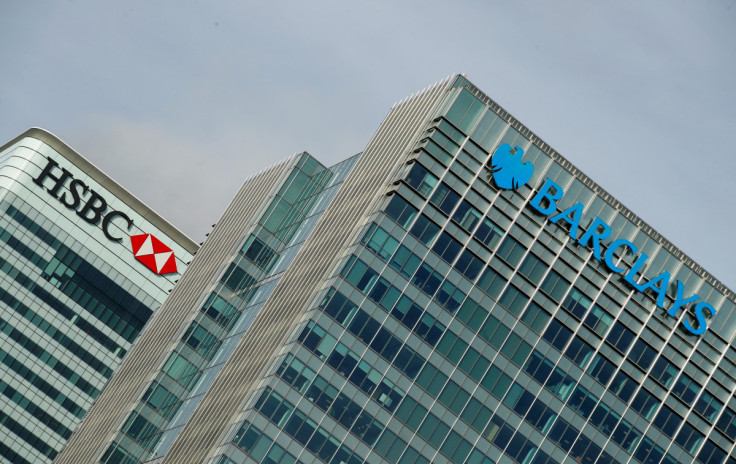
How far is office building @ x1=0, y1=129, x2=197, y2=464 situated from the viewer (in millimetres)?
151250

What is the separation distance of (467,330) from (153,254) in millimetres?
78000

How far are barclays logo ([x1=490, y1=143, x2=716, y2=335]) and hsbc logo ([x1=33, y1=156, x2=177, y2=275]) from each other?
77725 mm

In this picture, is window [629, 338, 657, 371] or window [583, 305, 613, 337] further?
window [629, 338, 657, 371]

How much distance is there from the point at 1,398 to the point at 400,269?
79.0 metres

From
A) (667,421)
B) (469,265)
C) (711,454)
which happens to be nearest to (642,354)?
(667,421)

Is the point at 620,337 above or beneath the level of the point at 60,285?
above

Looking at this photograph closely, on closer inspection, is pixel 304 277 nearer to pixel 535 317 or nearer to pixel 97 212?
pixel 535 317

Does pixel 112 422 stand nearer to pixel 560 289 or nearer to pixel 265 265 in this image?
pixel 265 265

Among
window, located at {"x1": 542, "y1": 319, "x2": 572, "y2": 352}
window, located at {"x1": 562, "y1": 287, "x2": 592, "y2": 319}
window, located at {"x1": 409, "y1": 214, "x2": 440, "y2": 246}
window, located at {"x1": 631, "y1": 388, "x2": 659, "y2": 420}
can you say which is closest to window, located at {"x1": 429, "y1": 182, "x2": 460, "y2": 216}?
window, located at {"x1": 409, "y1": 214, "x2": 440, "y2": 246}

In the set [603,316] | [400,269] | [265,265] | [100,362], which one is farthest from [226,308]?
[100,362]

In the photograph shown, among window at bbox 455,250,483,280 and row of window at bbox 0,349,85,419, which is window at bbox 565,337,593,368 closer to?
window at bbox 455,250,483,280

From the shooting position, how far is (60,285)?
6068 inches

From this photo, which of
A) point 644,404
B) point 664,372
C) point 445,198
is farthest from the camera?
point 664,372

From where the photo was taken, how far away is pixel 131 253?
525 feet
